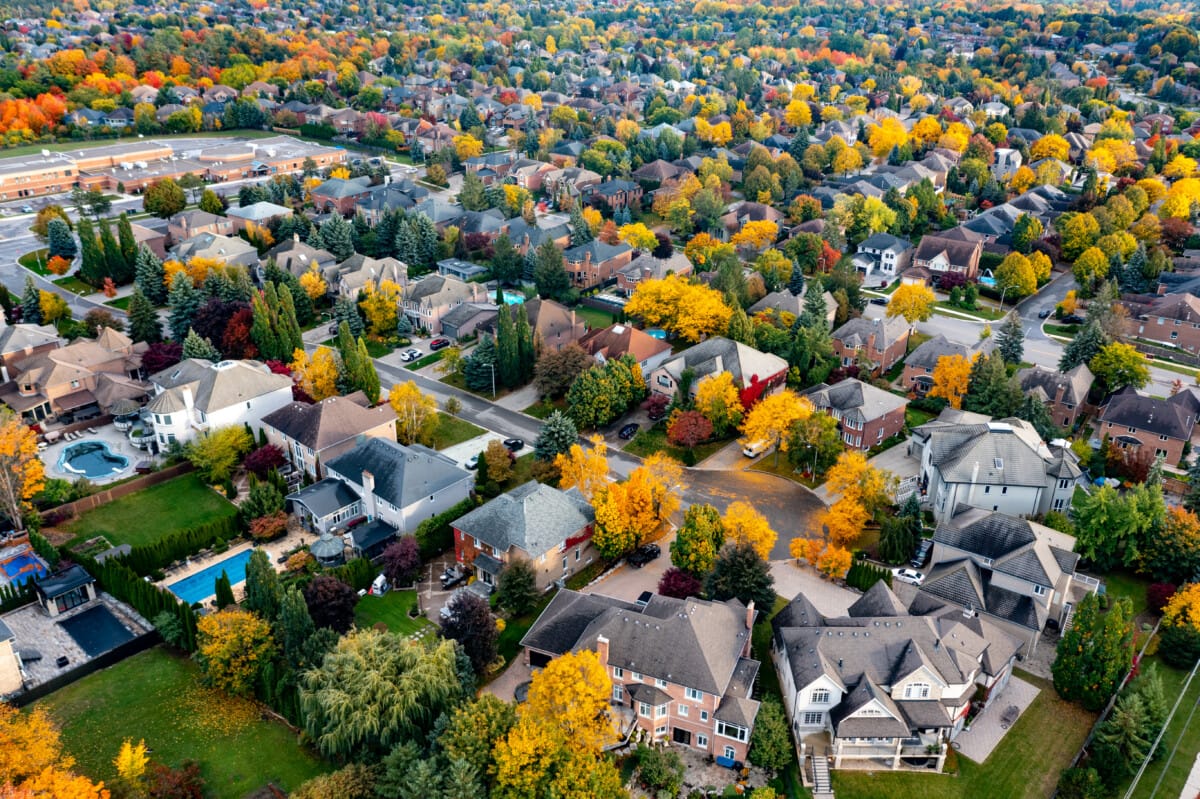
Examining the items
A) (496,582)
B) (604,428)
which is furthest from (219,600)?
(604,428)

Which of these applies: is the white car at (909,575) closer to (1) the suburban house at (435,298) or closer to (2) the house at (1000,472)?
(2) the house at (1000,472)

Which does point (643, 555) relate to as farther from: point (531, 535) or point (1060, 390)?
point (1060, 390)

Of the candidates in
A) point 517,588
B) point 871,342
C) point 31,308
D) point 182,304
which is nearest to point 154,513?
point 517,588

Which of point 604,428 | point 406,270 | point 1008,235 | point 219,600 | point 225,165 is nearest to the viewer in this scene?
point 219,600

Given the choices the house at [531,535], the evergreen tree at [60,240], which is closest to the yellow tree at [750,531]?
the house at [531,535]

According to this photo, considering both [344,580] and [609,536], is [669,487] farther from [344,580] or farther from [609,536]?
[344,580]

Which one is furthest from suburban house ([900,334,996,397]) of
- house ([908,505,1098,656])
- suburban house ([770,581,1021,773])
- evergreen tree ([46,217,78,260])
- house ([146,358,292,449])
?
evergreen tree ([46,217,78,260])

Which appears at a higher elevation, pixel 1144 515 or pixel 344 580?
pixel 1144 515
